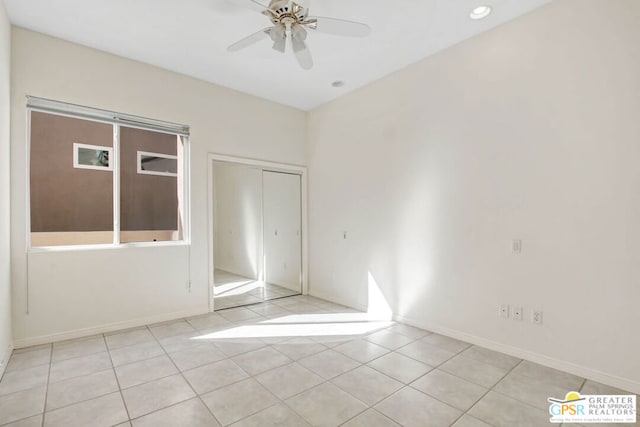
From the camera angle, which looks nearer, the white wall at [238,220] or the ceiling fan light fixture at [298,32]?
the ceiling fan light fixture at [298,32]

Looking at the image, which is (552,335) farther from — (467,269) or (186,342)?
(186,342)

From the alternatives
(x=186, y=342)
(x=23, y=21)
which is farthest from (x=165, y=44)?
(x=186, y=342)

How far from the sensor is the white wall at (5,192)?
2.47 metres

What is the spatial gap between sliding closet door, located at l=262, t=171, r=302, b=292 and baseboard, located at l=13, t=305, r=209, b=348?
143 centimetres

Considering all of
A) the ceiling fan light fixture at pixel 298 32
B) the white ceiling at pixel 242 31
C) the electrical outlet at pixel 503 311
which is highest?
the white ceiling at pixel 242 31

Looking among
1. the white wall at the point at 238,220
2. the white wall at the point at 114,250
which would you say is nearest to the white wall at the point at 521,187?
the white wall at the point at 238,220

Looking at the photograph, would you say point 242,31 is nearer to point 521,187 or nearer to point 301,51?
point 301,51

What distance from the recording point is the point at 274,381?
2.34 m

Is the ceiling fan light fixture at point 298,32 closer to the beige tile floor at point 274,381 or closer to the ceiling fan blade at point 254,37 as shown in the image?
the ceiling fan blade at point 254,37

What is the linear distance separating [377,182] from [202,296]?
8.94 ft

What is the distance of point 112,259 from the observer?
3.37 m

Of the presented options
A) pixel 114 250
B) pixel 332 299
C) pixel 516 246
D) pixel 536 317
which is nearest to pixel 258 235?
pixel 332 299

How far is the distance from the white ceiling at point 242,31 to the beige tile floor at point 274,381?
9.03ft

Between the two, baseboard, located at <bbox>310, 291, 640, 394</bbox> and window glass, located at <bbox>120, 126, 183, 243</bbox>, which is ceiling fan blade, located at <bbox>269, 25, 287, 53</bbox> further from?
baseboard, located at <bbox>310, 291, 640, 394</bbox>
